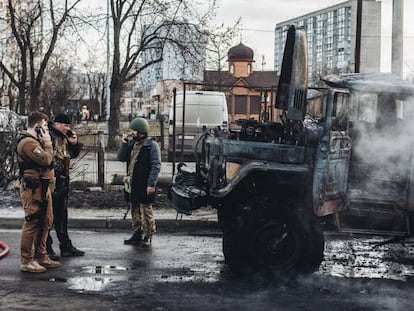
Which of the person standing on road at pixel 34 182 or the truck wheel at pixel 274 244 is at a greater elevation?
the person standing on road at pixel 34 182

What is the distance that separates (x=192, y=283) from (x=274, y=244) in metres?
1.00

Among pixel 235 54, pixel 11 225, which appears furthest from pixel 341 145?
pixel 235 54

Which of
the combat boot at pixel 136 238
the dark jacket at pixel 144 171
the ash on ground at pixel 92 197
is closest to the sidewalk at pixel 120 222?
the ash on ground at pixel 92 197

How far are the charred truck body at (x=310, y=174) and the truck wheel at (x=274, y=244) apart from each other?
0.01 meters

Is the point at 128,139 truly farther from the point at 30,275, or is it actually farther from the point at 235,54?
the point at 235,54

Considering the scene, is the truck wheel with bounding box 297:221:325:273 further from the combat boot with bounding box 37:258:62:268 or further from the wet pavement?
the combat boot with bounding box 37:258:62:268

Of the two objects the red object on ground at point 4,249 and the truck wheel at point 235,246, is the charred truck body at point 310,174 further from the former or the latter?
Result: the red object on ground at point 4,249

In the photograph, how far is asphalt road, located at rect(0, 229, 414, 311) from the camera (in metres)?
5.69

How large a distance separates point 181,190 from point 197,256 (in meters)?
0.87

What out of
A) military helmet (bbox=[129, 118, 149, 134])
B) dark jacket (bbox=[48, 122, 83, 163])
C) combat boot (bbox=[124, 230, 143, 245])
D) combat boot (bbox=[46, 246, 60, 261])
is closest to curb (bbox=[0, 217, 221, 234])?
combat boot (bbox=[124, 230, 143, 245])

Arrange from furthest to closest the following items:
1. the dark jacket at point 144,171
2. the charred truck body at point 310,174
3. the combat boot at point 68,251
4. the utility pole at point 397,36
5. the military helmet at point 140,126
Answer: the utility pole at point 397,36 < the military helmet at point 140,126 < the dark jacket at point 144,171 < the combat boot at point 68,251 < the charred truck body at point 310,174

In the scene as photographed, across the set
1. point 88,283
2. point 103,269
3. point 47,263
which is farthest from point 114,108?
point 88,283

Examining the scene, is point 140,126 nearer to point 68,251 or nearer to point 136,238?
point 136,238

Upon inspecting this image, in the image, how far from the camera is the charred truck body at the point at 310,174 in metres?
6.70
